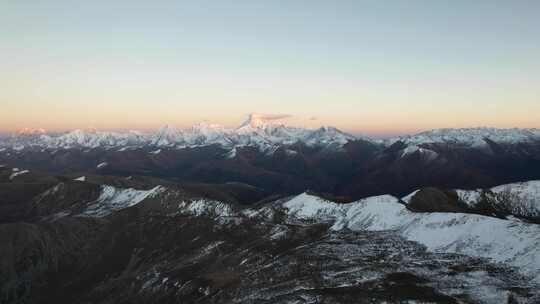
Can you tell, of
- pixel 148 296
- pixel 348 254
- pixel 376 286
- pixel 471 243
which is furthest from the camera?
pixel 148 296

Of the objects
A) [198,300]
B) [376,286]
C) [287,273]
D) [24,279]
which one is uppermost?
[376,286]

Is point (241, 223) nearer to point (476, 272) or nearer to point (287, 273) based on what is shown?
point (287, 273)

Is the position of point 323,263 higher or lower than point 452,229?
lower

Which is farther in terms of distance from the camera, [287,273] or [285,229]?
[285,229]

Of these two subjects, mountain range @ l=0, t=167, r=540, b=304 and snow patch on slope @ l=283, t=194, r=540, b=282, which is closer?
mountain range @ l=0, t=167, r=540, b=304

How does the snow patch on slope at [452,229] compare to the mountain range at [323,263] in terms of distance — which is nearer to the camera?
the mountain range at [323,263]

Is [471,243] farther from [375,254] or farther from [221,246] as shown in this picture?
[221,246]

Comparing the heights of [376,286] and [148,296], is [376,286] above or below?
above

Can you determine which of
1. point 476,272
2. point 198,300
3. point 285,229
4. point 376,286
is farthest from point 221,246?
point 476,272

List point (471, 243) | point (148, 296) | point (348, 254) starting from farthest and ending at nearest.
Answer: point (148, 296) < point (348, 254) < point (471, 243)

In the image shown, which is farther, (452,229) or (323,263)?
(452,229)
